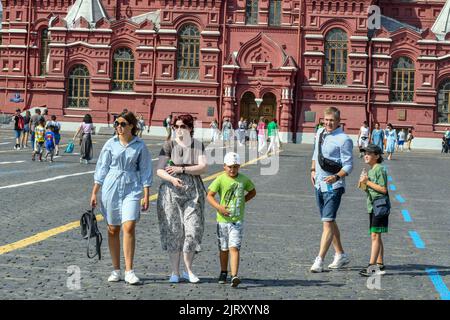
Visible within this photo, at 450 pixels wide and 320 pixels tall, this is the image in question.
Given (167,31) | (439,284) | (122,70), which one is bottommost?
(439,284)

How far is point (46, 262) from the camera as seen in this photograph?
10.2m

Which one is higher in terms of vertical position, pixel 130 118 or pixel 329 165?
pixel 130 118

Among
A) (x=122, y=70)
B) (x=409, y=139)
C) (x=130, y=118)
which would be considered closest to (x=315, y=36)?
(x=409, y=139)

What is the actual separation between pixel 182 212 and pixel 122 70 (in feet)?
162

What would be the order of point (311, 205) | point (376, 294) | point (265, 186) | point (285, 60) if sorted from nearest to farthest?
point (376, 294), point (311, 205), point (265, 186), point (285, 60)

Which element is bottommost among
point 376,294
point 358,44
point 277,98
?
point 376,294

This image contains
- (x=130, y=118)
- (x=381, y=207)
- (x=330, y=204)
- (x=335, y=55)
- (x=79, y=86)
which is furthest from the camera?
(x=79, y=86)

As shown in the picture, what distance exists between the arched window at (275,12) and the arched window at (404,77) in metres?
8.11

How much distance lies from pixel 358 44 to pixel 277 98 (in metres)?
6.18

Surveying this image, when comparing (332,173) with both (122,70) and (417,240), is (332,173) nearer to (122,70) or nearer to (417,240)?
(417,240)

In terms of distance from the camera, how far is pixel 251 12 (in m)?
57.2

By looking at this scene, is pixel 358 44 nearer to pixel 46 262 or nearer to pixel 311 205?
pixel 311 205
